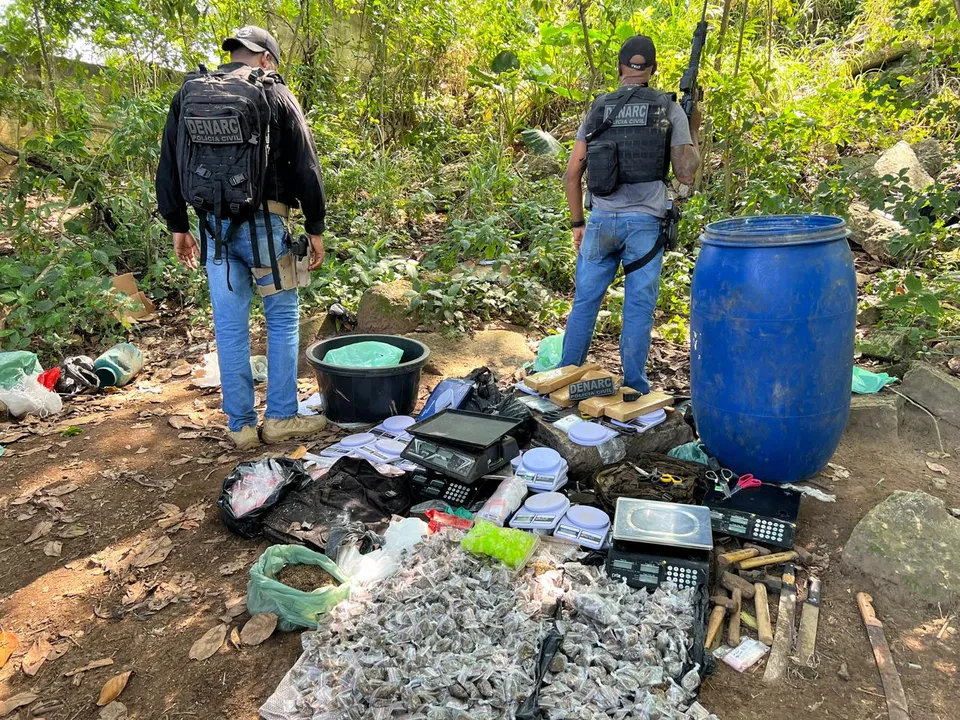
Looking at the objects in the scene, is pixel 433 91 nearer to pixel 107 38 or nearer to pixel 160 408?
pixel 107 38

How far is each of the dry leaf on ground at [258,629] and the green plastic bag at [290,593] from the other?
2 cm

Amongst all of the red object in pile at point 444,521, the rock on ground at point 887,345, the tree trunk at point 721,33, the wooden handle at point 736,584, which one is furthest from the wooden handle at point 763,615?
the tree trunk at point 721,33

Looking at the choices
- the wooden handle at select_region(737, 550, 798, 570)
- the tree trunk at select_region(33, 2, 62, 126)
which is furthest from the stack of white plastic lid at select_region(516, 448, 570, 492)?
the tree trunk at select_region(33, 2, 62, 126)

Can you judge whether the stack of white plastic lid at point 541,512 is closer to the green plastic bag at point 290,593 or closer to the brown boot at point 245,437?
the green plastic bag at point 290,593

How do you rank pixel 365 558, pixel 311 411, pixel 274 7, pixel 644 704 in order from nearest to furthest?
pixel 644 704
pixel 365 558
pixel 311 411
pixel 274 7

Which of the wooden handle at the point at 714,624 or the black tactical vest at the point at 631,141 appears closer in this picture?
the wooden handle at the point at 714,624

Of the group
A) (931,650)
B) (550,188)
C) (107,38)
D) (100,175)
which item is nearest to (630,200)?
(931,650)

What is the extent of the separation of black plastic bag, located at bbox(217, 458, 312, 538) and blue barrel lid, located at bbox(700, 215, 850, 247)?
2.14 m

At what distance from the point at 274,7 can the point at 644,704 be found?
→ 7.71m

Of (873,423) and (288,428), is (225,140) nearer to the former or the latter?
(288,428)

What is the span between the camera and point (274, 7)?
731 cm

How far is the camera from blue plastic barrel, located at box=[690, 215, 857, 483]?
276cm

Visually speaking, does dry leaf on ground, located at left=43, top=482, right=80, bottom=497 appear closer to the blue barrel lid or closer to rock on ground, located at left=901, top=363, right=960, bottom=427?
the blue barrel lid

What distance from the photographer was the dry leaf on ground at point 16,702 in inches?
83.8
